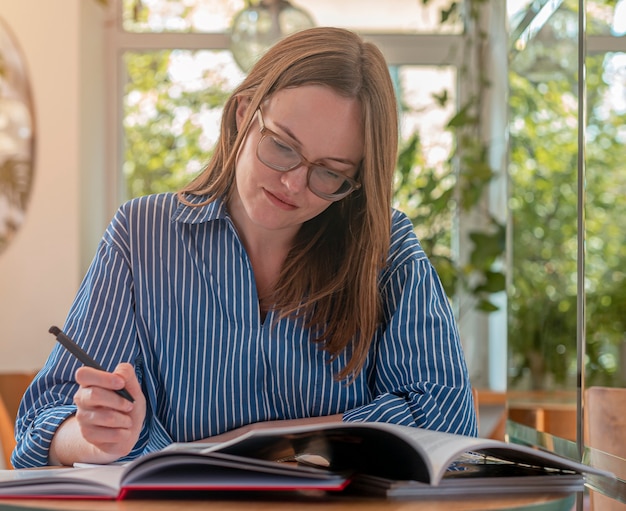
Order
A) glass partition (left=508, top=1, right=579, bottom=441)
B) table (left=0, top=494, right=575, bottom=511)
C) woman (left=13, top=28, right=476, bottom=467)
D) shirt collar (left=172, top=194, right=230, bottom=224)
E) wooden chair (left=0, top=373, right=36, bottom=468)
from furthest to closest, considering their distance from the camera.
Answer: wooden chair (left=0, top=373, right=36, bottom=468) → glass partition (left=508, top=1, right=579, bottom=441) → shirt collar (left=172, top=194, right=230, bottom=224) → woman (left=13, top=28, right=476, bottom=467) → table (left=0, top=494, right=575, bottom=511)

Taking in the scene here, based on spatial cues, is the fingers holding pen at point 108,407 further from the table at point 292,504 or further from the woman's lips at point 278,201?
the woman's lips at point 278,201

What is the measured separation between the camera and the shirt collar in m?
1.41

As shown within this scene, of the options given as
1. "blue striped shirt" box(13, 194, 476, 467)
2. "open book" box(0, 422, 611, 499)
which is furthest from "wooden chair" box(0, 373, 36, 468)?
"open book" box(0, 422, 611, 499)

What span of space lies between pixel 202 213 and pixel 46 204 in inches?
89.7

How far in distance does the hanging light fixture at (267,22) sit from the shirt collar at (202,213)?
2247 millimetres

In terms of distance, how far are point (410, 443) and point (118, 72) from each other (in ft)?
11.2

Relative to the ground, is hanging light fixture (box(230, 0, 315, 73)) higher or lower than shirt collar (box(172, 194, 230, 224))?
higher

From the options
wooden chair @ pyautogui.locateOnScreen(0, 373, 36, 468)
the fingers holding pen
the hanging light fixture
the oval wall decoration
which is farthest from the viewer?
the hanging light fixture

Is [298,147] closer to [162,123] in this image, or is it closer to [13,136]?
[13,136]

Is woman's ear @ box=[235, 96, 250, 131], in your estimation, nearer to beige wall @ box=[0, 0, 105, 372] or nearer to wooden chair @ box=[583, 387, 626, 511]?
wooden chair @ box=[583, 387, 626, 511]

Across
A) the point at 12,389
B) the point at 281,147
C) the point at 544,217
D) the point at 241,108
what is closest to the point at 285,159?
the point at 281,147

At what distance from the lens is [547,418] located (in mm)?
1804

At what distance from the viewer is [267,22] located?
3598 millimetres

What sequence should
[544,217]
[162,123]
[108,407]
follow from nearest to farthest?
[108,407], [544,217], [162,123]
